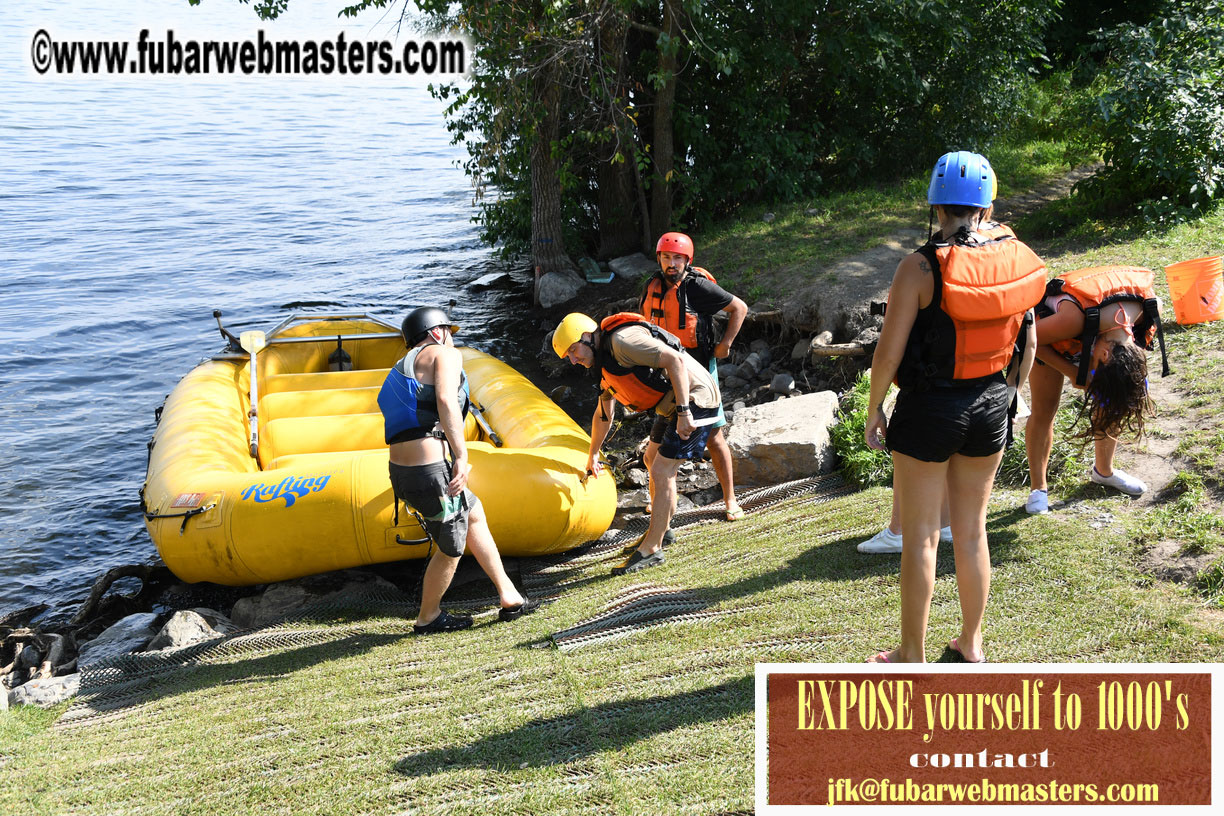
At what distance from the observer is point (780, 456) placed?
673cm

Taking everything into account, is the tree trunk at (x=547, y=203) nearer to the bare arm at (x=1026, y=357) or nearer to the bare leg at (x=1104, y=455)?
the bare leg at (x=1104, y=455)

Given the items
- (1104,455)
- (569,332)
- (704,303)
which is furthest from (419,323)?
(1104,455)

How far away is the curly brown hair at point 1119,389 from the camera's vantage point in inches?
174

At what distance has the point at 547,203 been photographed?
12.8 m

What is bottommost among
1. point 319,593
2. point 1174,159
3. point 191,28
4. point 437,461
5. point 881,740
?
point 319,593

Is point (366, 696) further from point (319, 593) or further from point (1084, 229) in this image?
point (1084, 229)

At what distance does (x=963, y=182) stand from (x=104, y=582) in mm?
→ 6383

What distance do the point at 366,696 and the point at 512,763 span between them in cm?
106

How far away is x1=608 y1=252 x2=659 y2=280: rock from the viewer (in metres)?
12.4

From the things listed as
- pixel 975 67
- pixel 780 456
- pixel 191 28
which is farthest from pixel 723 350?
pixel 191 28

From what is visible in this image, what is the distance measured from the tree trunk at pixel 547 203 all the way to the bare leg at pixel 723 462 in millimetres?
6474

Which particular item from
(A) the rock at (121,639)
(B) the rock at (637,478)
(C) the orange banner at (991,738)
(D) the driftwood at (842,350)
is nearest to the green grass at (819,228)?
(D) the driftwood at (842,350)

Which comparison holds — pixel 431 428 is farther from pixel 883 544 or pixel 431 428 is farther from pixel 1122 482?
pixel 1122 482

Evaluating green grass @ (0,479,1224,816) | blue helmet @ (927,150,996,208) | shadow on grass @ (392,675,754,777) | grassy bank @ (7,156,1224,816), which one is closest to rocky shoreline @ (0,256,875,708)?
grassy bank @ (7,156,1224,816)
